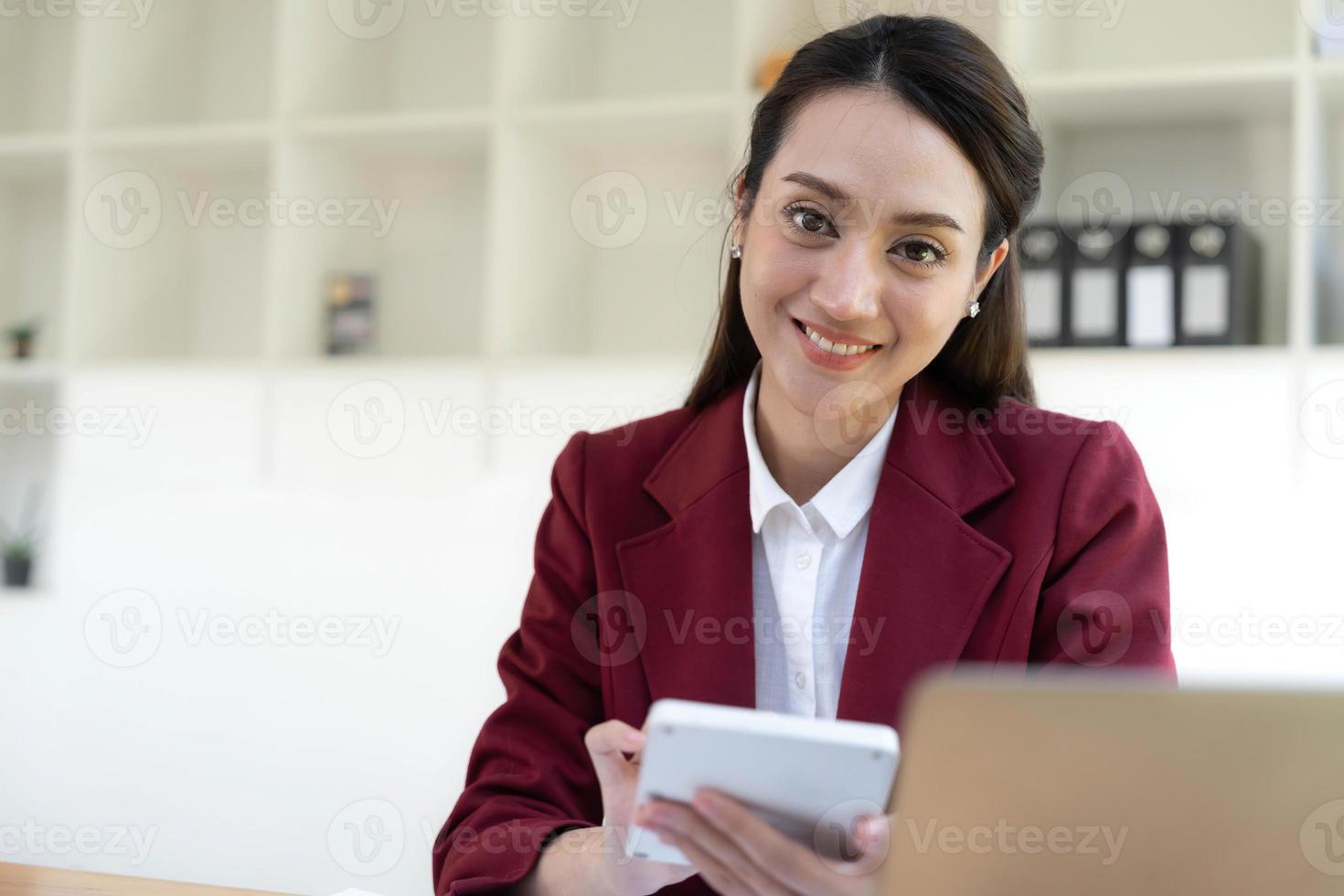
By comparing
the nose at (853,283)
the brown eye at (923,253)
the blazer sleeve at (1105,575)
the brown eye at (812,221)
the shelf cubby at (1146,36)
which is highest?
the shelf cubby at (1146,36)

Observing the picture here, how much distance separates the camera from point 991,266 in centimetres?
160

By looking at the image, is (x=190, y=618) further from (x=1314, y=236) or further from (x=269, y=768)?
(x=1314, y=236)

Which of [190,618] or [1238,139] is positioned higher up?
[1238,139]

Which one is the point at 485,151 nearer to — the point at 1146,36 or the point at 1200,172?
the point at 1146,36

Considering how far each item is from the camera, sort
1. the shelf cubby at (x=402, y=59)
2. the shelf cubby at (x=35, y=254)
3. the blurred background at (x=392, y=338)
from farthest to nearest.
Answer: the shelf cubby at (x=35, y=254) < the shelf cubby at (x=402, y=59) < the blurred background at (x=392, y=338)

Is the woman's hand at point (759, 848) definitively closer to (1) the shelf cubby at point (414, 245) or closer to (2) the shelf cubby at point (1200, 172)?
(2) the shelf cubby at point (1200, 172)

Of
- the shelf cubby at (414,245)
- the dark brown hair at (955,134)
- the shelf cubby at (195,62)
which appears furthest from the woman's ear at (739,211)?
the shelf cubby at (195,62)

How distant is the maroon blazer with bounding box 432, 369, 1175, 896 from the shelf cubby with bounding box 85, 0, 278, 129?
211 centimetres

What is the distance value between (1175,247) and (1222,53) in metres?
0.53

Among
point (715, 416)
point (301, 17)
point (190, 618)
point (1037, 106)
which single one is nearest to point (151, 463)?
point (190, 618)

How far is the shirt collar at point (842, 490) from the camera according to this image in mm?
1588

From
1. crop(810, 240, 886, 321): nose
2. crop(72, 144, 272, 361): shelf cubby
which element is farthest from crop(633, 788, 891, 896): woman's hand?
crop(72, 144, 272, 361): shelf cubby

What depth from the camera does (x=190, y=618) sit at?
3.15 meters

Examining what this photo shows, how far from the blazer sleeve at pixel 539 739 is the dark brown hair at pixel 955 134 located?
31cm
